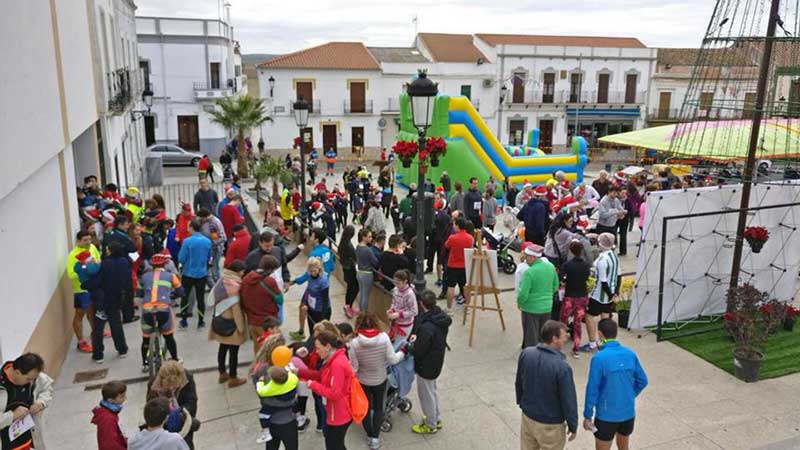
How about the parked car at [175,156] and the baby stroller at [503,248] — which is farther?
the parked car at [175,156]

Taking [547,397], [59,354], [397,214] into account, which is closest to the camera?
[547,397]

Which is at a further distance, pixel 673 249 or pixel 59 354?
pixel 673 249

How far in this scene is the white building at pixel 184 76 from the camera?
33.3m

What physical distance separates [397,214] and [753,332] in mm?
8159

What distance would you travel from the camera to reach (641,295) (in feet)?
29.6

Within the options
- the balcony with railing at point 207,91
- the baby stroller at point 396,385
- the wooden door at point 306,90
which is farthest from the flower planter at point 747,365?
the balcony with railing at point 207,91

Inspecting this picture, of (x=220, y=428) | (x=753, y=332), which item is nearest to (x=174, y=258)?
(x=220, y=428)

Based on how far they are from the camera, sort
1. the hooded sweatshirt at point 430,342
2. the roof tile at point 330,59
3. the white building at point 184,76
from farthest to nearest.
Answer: the roof tile at point 330,59 → the white building at point 184,76 → the hooded sweatshirt at point 430,342

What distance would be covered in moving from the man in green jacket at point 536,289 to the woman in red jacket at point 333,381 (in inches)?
124

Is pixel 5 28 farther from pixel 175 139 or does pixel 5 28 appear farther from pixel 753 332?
pixel 175 139

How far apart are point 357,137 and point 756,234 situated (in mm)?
30016

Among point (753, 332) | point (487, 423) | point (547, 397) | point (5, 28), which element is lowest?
point (487, 423)

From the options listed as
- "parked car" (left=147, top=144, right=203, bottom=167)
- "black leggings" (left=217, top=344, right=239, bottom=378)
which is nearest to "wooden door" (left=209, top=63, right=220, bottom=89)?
"parked car" (left=147, top=144, right=203, bottom=167)

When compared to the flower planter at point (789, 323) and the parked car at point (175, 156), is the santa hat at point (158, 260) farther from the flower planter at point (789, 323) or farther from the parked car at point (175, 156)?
the parked car at point (175, 156)
